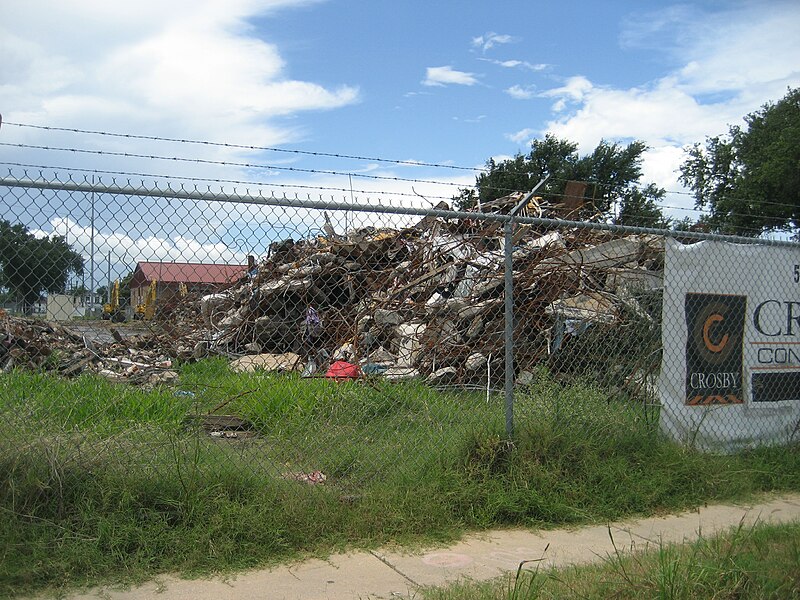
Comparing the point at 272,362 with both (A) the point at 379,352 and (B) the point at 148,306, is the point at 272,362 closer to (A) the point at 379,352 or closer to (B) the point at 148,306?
(A) the point at 379,352

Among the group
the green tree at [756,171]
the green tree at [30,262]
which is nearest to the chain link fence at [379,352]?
the green tree at [30,262]

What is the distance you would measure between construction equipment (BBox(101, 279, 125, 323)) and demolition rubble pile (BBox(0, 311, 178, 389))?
138cm

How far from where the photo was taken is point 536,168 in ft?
122

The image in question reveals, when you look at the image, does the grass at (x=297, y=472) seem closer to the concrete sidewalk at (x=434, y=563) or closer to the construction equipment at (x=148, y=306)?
the concrete sidewalk at (x=434, y=563)

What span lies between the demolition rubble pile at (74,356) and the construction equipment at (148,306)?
1.16 m

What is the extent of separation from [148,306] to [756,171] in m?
31.7

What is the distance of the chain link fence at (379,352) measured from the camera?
3758 millimetres

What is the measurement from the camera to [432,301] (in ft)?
28.0

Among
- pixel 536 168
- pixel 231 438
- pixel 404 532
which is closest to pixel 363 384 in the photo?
pixel 231 438

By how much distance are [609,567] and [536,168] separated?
115ft

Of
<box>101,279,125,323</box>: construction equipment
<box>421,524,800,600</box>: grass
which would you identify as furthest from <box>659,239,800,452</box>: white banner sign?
<box>101,279,125,323</box>: construction equipment

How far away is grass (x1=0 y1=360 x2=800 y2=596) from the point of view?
3.52 m

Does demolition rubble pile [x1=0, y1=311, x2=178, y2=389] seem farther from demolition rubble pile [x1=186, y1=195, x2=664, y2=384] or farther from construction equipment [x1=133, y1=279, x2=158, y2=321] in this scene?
construction equipment [x1=133, y1=279, x2=158, y2=321]

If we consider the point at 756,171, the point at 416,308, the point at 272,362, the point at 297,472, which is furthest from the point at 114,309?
the point at 756,171
